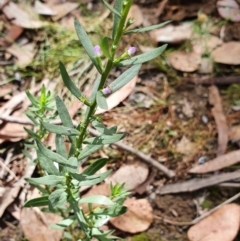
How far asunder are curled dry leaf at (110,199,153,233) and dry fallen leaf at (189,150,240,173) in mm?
297

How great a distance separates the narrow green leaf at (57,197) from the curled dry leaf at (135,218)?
603 mm

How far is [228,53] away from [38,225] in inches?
53.1

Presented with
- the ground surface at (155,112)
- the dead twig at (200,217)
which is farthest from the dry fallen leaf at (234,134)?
the dead twig at (200,217)

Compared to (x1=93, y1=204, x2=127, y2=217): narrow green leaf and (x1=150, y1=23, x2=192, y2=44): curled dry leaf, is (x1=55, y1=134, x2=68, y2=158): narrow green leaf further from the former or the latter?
(x1=150, y1=23, x2=192, y2=44): curled dry leaf

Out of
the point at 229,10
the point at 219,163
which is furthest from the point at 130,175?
the point at 229,10

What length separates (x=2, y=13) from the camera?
2871 millimetres

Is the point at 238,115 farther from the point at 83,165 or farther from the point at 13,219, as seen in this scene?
the point at 13,219

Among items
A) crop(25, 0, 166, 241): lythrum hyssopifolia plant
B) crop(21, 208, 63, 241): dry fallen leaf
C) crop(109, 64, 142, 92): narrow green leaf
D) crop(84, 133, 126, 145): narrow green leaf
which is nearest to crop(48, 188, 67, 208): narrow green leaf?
crop(25, 0, 166, 241): lythrum hyssopifolia plant

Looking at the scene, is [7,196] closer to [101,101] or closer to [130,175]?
[130,175]

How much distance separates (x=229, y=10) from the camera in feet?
9.60

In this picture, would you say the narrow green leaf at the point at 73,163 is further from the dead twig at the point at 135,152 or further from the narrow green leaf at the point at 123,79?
the dead twig at the point at 135,152

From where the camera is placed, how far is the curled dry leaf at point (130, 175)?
95.0 inches

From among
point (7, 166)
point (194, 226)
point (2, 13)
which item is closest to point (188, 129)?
point (194, 226)

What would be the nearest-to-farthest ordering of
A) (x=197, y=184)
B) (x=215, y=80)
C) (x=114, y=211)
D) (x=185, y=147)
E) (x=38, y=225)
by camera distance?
1. (x=114, y=211)
2. (x=38, y=225)
3. (x=197, y=184)
4. (x=185, y=147)
5. (x=215, y=80)
